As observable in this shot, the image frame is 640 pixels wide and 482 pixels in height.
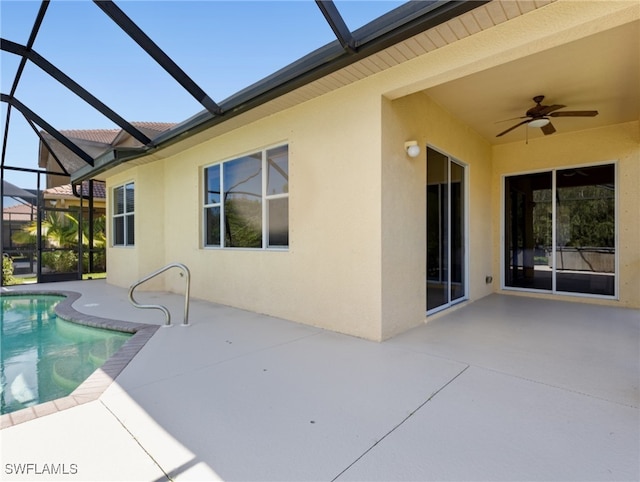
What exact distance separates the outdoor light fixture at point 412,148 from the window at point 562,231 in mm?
4211

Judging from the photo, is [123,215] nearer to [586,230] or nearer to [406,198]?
[406,198]

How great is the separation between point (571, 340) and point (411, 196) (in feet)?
8.43

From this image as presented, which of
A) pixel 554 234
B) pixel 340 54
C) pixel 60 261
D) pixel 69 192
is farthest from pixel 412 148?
pixel 69 192

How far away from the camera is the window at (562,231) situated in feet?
20.3

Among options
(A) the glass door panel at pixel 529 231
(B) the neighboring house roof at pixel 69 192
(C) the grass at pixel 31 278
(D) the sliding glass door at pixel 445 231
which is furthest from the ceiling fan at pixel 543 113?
(B) the neighboring house roof at pixel 69 192

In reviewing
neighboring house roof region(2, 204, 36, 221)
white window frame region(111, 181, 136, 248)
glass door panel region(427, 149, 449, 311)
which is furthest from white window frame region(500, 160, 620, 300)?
neighboring house roof region(2, 204, 36, 221)

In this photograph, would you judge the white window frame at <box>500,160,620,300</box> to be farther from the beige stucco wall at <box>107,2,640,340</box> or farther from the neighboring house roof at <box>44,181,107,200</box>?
the neighboring house roof at <box>44,181,107,200</box>

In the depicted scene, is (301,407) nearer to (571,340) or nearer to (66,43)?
(571,340)

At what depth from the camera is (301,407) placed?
7.87 ft

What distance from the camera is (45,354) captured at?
4.05 metres

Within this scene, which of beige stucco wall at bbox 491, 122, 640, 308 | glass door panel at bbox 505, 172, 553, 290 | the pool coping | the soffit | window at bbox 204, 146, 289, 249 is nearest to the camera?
the pool coping

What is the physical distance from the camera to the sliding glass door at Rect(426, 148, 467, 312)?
17.5ft

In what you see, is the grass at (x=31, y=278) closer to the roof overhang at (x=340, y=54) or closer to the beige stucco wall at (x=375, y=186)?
the beige stucco wall at (x=375, y=186)

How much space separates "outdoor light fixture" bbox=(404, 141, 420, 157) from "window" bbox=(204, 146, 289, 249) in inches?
70.0
